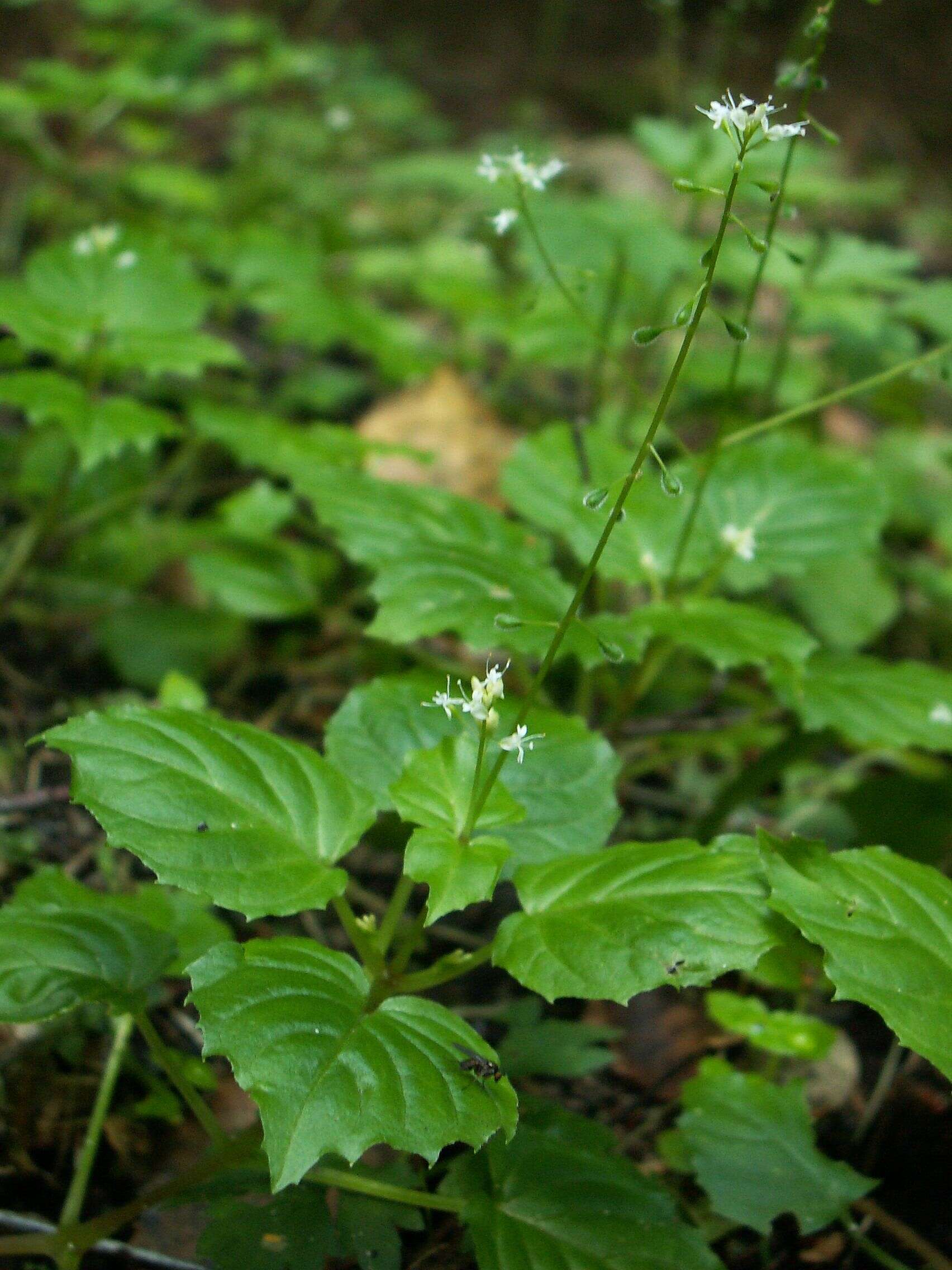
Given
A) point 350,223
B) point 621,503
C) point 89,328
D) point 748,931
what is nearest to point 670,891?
point 748,931

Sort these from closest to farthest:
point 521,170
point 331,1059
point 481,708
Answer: point 331,1059 → point 481,708 → point 521,170

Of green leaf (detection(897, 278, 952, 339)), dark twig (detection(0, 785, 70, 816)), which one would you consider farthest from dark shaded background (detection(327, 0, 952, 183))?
dark twig (detection(0, 785, 70, 816))

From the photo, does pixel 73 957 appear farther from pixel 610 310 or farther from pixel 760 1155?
pixel 610 310

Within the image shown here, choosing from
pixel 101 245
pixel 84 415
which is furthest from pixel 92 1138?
pixel 101 245

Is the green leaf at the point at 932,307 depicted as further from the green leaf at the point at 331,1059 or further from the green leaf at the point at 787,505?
the green leaf at the point at 331,1059

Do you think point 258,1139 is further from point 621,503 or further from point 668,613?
point 668,613

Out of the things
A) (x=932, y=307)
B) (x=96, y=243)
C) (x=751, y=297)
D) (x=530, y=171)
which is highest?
(x=530, y=171)
